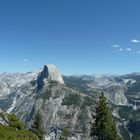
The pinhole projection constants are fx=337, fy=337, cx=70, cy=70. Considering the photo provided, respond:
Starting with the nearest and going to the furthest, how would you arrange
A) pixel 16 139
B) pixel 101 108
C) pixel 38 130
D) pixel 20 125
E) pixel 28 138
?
pixel 16 139 → pixel 28 138 → pixel 20 125 → pixel 101 108 → pixel 38 130

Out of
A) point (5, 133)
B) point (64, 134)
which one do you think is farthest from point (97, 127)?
point (64, 134)

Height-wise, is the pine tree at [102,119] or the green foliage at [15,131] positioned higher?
the green foliage at [15,131]

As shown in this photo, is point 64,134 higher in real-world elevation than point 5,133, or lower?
lower

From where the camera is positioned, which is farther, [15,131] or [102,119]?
[102,119]

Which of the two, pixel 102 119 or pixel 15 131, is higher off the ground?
pixel 15 131

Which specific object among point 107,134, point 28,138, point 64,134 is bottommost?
point 64,134

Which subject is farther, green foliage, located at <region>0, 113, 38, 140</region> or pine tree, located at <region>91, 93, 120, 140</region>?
pine tree, located at <region>91, 93, 120, 140</region>

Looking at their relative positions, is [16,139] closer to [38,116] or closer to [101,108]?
[101,108]

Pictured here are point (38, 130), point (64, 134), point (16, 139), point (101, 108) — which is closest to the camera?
point (16, 139)

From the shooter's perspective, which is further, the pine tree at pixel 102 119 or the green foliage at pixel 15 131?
the pine tree at pixel 102 119

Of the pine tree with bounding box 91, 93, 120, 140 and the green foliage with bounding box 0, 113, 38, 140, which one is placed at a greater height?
the green foliage with bounding box 0, 113, 38, 140

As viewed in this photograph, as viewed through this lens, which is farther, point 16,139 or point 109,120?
point 109,120
